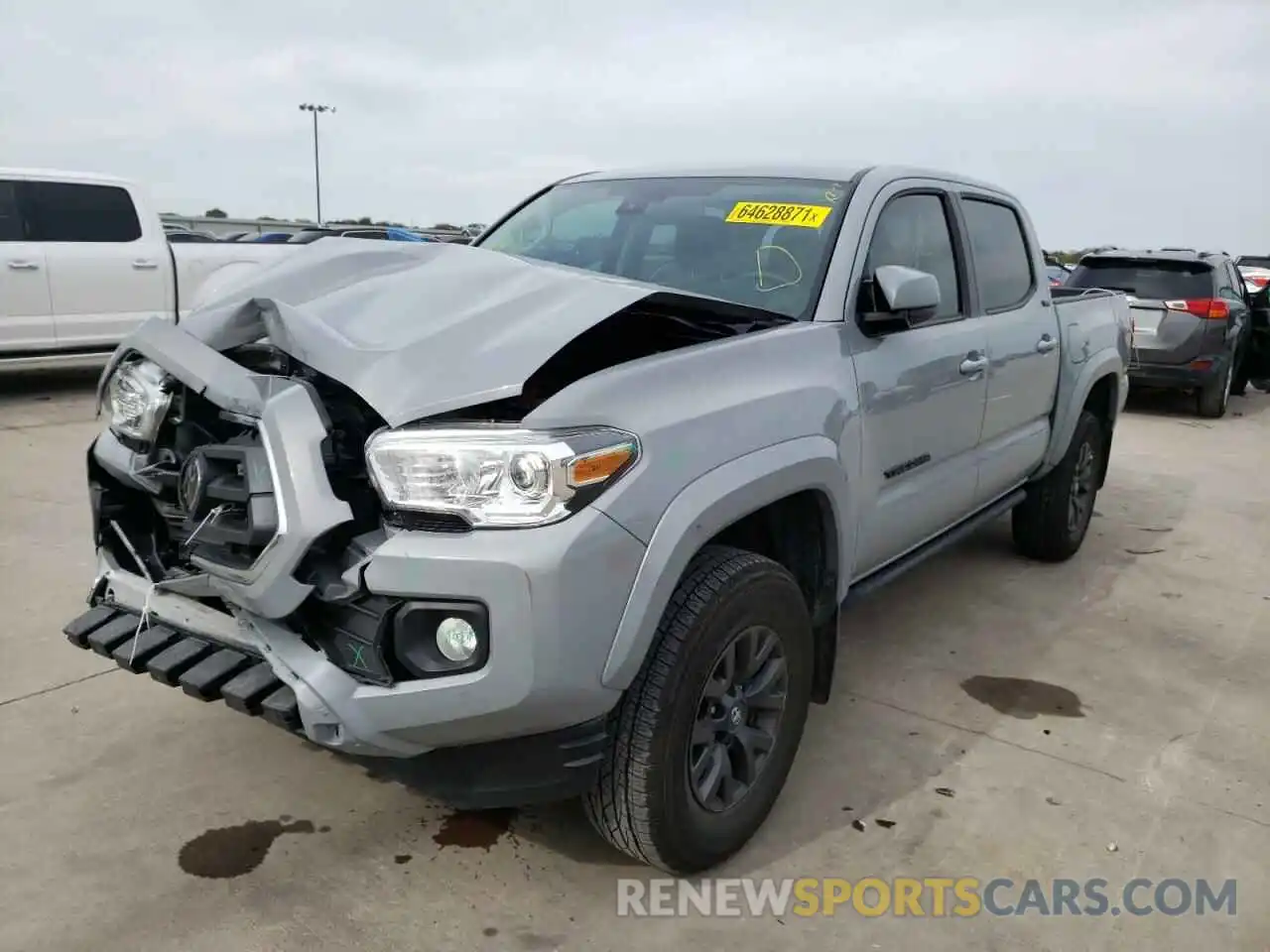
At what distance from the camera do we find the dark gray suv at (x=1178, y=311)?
10.2m

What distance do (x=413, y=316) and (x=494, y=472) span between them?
540 mm

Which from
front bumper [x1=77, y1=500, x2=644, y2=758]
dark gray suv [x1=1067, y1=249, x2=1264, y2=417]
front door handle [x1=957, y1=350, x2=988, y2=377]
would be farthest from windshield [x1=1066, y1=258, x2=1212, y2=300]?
front bumper [x1=77, y1=500, x2=644, y2=758]

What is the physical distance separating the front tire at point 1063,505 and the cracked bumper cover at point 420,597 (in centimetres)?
367

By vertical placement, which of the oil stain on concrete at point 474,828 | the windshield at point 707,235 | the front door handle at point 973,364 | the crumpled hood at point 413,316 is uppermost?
the windshield at point 707,235

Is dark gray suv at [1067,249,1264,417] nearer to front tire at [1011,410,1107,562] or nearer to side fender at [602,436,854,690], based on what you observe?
front tire at [1011,410,1107,562]

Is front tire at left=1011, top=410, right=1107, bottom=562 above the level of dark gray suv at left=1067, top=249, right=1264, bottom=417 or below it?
below

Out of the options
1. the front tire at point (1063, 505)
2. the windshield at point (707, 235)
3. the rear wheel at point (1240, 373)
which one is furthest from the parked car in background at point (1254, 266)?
the windshield at point (707, 235)

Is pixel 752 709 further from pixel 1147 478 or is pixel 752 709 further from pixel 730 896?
pixel 1147 478

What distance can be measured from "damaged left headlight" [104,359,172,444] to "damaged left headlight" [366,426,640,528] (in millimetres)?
710

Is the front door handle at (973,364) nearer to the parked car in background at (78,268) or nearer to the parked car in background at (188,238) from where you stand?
the parked car in background at (78,268)

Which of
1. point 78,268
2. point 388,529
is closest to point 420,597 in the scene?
point 388,529

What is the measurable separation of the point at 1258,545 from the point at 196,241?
9351 mm

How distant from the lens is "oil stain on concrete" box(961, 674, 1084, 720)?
12.1ft

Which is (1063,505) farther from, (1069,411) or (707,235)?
(707,235)
